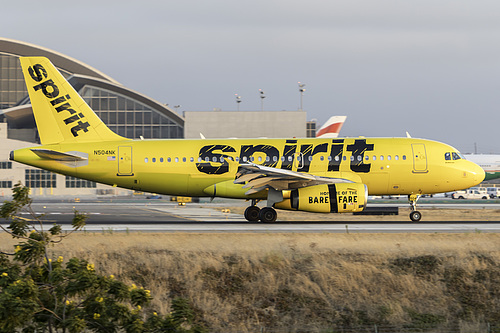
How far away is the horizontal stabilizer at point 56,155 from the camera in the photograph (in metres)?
34.7

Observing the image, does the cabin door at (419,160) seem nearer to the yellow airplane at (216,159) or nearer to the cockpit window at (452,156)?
the yellow airplane at (216,159)

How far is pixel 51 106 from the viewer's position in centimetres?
3631

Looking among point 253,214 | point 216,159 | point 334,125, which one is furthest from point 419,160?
point 334,125

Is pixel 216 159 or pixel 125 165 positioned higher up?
pixel 216 159

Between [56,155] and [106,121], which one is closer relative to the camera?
[56,155]

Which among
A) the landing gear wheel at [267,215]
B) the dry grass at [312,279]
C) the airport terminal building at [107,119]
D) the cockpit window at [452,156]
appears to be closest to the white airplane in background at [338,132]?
the airport terminal building at [107,119]

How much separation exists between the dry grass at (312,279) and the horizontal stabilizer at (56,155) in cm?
1030

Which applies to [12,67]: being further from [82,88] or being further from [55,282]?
[55,282]

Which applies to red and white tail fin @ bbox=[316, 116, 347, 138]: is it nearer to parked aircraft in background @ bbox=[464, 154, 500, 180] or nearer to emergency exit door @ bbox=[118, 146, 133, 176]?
parked aircraft in background @ bbox=[464, 154, 500, 180]

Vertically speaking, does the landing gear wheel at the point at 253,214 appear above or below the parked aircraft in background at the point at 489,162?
below

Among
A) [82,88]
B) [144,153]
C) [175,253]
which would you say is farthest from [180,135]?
→ [175,253]

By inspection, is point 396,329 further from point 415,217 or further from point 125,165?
point 125,165

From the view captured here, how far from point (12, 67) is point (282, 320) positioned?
348 ft

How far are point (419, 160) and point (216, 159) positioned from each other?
38.6 feet
